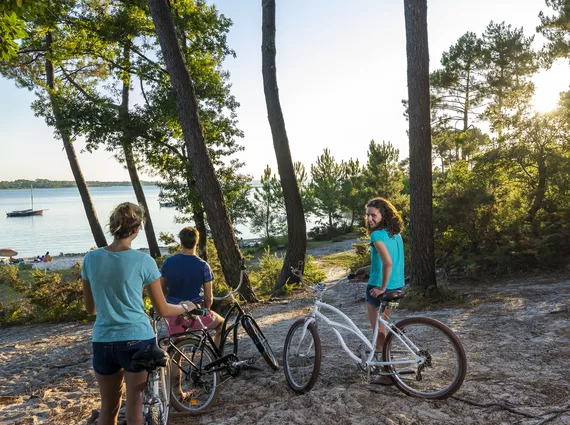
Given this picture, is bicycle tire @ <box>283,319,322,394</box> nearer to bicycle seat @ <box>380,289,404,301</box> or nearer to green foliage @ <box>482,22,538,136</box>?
bicycle seat @ <box>380,289,404,301</box>

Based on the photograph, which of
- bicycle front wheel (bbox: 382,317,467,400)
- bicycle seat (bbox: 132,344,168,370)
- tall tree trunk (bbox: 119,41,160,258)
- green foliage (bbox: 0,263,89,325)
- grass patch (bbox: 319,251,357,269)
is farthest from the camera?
grass patch (bbox: 319,251,357,269)

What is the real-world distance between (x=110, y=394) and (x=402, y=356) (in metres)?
2.43

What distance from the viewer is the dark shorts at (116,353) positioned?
2629 millimetres

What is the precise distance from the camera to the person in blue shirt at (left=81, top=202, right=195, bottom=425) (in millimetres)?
2627

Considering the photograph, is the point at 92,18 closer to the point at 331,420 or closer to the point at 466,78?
the point at 331,420

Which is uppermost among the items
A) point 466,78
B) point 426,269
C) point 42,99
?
point 466,78

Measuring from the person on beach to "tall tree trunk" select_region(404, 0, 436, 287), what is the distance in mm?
4429

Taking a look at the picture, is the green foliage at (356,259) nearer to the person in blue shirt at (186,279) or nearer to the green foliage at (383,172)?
the person in blue shirt at (186,279)

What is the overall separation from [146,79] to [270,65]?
7.09 meters

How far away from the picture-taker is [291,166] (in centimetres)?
1174

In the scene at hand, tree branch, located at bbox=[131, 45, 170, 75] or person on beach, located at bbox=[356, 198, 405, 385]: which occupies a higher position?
tree branch, located at bbox=[131, 45, 170, 75]

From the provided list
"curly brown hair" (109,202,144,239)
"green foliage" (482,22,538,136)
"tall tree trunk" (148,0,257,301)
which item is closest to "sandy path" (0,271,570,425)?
"curly brown hair" (109,202,144,239)

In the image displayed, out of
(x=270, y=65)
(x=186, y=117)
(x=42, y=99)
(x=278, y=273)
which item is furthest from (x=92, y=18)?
(x=278, y=273)

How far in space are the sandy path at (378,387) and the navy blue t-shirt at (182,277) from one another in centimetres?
107
